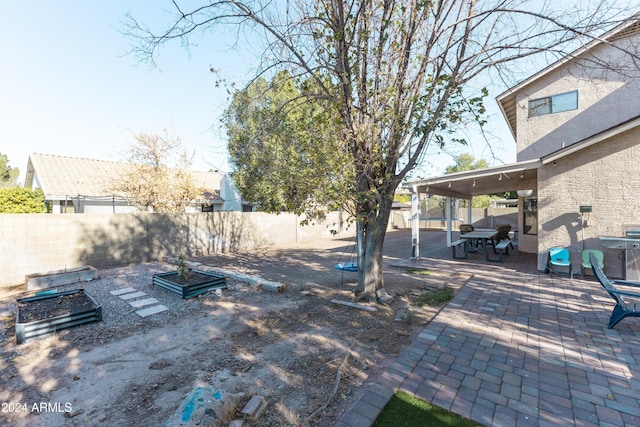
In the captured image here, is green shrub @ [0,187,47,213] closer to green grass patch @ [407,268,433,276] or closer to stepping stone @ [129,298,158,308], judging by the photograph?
stepping stone @ [129,298,158,308]

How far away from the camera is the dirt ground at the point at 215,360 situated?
267cm

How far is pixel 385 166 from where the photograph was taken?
5309 millimetres

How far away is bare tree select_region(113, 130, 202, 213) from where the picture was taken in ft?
42.3

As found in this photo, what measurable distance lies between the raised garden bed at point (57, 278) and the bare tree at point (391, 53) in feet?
20.5

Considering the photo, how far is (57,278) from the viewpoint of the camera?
23.7 feet

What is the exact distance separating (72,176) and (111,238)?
1024 cm

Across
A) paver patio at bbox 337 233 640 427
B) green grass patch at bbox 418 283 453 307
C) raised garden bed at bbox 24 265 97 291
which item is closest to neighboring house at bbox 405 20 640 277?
paver patio at bbox 337 233 640 427

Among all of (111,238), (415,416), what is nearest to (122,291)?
(111,238)

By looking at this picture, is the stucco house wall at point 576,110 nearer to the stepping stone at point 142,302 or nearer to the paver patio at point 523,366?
the paver patio at point 523,366

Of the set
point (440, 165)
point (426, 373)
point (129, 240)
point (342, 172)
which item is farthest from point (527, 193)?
point (129, 240)

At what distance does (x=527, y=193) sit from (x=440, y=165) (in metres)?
7.42

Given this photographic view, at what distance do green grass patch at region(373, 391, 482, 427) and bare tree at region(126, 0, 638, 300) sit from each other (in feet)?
9.09

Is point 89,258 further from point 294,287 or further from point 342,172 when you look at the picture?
point 342,172

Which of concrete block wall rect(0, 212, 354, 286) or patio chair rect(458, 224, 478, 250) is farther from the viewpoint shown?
patio chair rect(458, 224, 478, 250)
